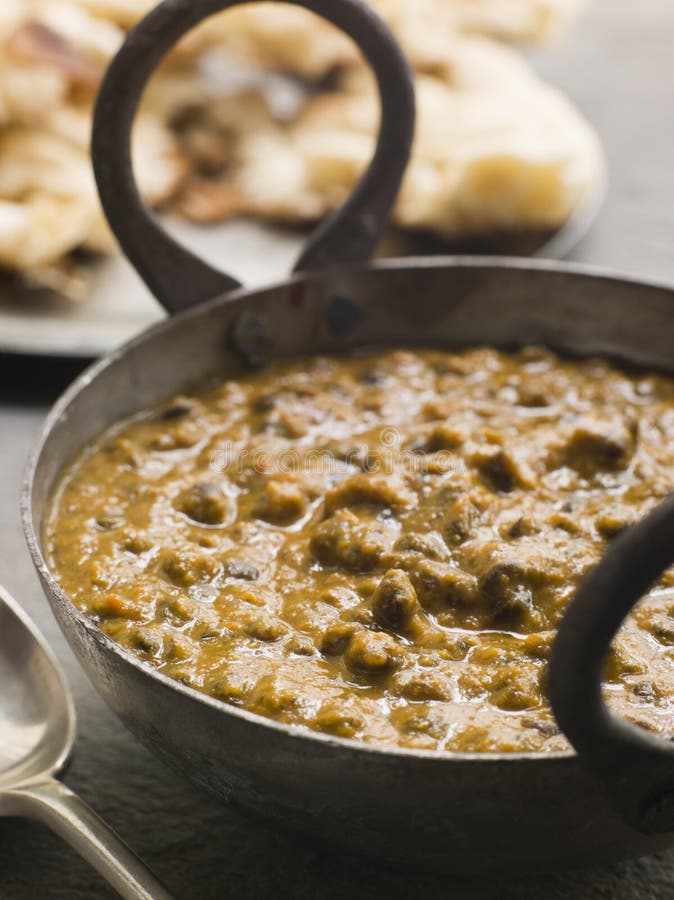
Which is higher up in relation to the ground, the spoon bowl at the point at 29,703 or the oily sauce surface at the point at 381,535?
the oily sauce surface at the point at 381,535

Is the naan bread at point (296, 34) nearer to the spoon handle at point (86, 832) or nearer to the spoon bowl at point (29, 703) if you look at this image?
the spoon bowl at point (29, 703)

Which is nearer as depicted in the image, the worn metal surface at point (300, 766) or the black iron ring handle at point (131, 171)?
the worn metal surface at point (300, 766)

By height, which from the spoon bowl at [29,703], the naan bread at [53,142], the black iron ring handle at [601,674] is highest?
the black iron ring handle at [601,674]

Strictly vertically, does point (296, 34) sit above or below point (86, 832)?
above

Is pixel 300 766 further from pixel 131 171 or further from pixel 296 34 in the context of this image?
pixel 296 34

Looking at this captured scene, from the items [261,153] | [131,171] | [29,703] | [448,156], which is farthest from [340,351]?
[261,153]

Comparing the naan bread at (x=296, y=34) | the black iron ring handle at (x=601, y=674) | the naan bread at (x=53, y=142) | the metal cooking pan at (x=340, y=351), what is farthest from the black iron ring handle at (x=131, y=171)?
the naan bread at (x=296, y=34)

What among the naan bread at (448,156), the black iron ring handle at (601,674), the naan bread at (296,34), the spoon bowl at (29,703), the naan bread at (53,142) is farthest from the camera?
the naan bread at (296,34)
